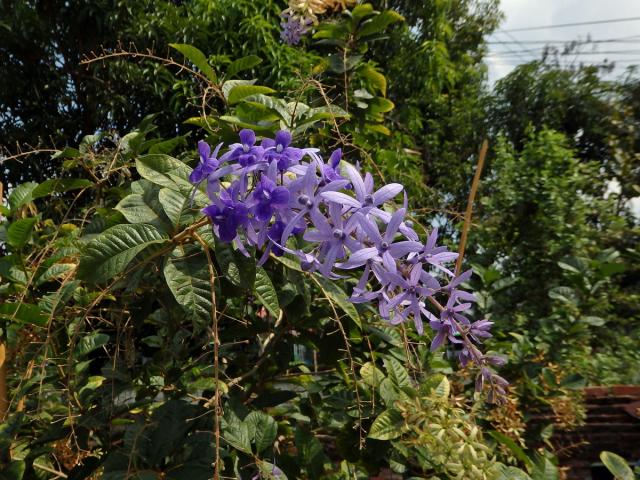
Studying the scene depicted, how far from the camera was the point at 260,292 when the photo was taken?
873mm

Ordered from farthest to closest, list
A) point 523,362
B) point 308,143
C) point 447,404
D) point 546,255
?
point 546,255 < point 523,362 < point 308,143 < point 447,404

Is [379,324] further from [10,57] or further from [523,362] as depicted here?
[10,57]

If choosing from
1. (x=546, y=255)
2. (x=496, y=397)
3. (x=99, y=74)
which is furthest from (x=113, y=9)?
(x=496, y=397)

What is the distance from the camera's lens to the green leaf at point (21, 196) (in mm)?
1336

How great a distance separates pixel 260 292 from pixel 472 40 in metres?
8.37

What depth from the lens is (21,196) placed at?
1.37 metres

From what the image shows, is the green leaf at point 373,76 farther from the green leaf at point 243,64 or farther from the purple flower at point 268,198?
the purple flower at point 268,198

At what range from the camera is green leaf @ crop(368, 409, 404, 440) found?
44.8 inches

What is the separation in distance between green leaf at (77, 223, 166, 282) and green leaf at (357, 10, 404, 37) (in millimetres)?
1043

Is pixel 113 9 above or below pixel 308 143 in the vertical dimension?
above

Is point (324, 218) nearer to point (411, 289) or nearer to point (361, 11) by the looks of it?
point (411, 289)

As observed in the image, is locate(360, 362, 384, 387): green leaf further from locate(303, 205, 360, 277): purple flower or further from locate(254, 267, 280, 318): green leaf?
locate(303, 205, 360, 277): purple flower

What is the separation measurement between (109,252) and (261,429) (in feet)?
1.47

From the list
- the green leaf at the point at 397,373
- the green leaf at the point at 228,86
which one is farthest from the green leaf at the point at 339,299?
the green leaf at the point at 228,86
